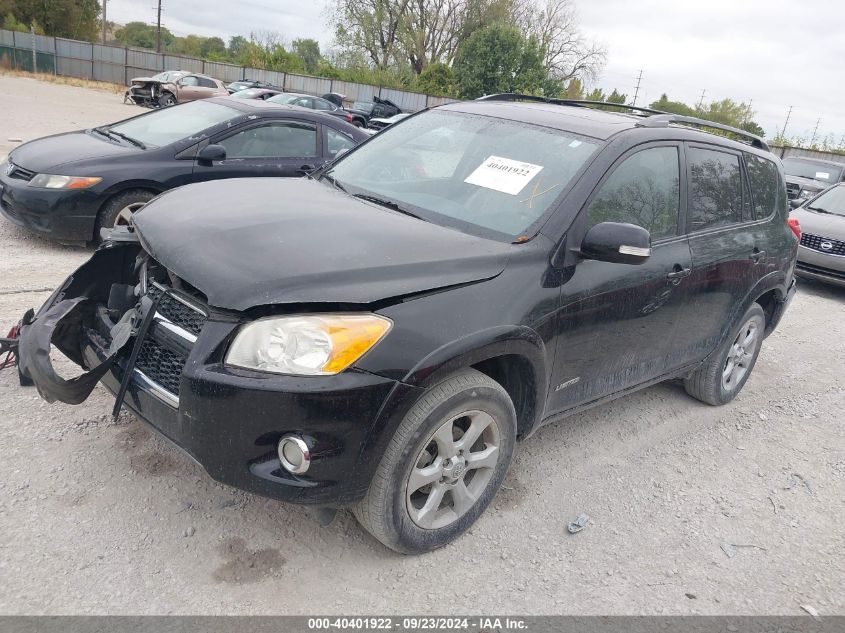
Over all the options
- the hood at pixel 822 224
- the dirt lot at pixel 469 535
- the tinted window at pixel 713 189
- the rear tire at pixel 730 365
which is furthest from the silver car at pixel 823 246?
the dirt lot at pixel 469 535

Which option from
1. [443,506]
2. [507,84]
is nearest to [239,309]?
[443,506]

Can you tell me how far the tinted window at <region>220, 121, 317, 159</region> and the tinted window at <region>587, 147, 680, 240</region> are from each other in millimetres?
4290

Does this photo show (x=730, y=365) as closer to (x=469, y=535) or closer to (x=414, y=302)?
(x=469, y=535)

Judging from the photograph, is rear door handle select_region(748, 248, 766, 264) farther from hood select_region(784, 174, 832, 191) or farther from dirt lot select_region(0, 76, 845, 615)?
hood select_region(784, 174, 832, 191)

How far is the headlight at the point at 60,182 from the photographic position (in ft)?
18.9

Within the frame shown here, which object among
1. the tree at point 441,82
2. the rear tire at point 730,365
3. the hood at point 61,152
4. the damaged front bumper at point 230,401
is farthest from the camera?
the tree at point 441,82

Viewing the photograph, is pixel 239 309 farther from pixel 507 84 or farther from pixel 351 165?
pixel 507 84

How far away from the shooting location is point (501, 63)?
1538 inches

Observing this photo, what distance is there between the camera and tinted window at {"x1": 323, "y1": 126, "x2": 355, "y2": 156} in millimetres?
7113

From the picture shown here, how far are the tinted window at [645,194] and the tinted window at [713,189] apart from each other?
17cm

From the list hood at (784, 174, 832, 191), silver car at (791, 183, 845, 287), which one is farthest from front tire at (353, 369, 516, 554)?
hood at (784, 174, 832, 191)

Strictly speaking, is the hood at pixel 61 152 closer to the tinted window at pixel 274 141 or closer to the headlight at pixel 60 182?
the headlight at pixel 60 182

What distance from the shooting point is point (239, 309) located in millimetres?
2283

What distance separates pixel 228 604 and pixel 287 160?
5.17m
